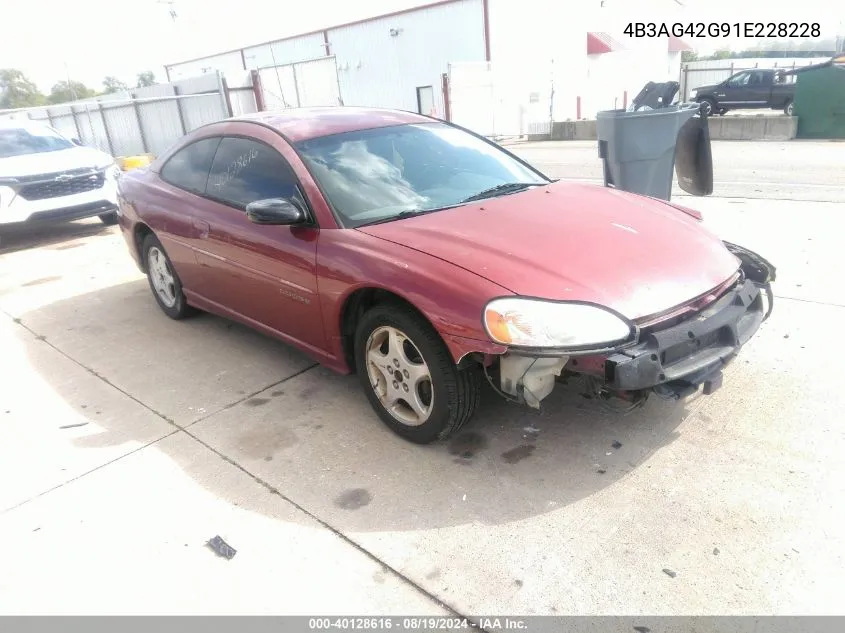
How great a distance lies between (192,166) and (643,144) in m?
3.94

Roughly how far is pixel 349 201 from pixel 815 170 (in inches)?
388

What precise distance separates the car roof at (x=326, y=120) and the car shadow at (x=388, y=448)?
4.85 feet

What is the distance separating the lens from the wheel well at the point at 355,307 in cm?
303

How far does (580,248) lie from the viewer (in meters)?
2.92

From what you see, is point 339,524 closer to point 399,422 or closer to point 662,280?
point 399,422

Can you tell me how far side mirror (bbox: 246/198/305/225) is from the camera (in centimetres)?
324

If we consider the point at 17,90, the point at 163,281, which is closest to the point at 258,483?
the point at 163,281

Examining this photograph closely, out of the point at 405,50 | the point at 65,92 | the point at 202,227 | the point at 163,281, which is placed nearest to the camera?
the point at 202,227

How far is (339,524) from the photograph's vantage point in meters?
2.64

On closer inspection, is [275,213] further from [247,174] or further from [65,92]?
[65,92]

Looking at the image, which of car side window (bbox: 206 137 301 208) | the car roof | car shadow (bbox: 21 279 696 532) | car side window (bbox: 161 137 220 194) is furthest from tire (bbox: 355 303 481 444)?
car side window (bbox: 161 137 220 194)

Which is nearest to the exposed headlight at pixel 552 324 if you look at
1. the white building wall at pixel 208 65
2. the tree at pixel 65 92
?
the white building wall at pixel 208 65

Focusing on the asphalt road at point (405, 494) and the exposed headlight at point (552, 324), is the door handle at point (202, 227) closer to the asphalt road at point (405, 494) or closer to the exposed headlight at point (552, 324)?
the asphalt road at point (405, 494)

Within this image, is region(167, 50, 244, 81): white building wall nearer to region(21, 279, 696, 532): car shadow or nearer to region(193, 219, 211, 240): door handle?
region(193, 219, 211, 240): door handle
